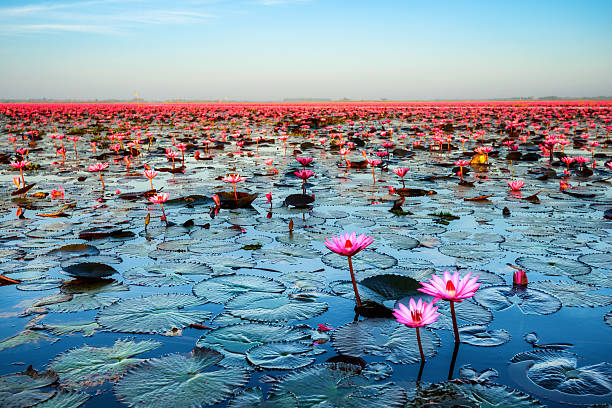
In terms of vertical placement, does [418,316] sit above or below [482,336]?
above

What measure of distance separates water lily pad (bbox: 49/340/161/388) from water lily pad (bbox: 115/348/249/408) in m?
0.09

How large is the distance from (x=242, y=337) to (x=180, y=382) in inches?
14.9

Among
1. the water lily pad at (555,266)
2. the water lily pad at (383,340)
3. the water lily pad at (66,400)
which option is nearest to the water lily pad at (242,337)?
the water lily pad at (383,340)

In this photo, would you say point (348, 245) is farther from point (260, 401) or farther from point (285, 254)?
point (285, 254)

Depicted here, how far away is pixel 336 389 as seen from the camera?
1462 mm

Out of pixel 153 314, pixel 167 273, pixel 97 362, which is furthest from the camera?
pixel 167 273

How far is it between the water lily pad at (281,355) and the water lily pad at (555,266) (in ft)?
5.31

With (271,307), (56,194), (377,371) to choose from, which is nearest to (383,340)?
(377,371)

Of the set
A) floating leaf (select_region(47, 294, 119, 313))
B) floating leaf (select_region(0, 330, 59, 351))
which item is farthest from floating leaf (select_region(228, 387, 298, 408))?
floating leaf (select_region(47, 294, 119, 313))

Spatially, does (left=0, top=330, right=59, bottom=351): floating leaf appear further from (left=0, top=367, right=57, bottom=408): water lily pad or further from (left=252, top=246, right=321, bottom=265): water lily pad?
(left=252, top=246, right=321, bottom=265): water lily pad

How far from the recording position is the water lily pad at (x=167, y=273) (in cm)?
245

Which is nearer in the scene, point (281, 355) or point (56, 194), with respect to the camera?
point (281, 355)

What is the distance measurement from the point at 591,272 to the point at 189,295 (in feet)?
7.52

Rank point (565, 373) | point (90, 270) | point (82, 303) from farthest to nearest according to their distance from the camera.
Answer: point (90, 270)
point (82, 303)
point (565, 373)
